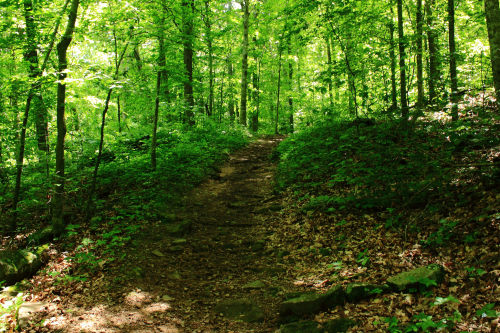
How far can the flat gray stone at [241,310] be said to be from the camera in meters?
4.54

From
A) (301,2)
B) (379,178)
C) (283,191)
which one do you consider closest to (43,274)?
(283,191)

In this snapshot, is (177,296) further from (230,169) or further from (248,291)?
(230,169)

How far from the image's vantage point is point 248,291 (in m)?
5.25

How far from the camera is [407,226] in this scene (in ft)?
17.7

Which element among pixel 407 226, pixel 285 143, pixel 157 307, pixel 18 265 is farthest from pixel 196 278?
pixel 285 143

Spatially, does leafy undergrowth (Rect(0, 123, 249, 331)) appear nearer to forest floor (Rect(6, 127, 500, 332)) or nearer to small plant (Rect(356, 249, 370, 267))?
forest floor (Rect(6, 127, 500, 332))

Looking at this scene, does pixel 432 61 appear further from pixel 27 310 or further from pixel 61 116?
pixel 27 310

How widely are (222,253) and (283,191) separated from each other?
3.52 m

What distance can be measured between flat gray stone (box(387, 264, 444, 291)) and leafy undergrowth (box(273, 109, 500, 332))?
0.39 feet

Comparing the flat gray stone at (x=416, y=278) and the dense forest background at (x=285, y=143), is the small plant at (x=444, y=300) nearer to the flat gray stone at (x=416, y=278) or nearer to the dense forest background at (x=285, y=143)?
the flat gray stone at (x=416, y=278)

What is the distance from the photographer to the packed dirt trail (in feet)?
14.8

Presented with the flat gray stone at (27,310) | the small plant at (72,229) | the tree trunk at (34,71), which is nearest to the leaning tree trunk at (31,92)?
the tree trunk at (34,71)

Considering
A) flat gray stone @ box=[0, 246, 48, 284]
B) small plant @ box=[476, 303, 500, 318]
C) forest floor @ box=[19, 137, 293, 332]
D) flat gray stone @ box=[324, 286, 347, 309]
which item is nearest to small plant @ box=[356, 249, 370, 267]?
flat gray stone @ box=[324, 286, 347, 309]

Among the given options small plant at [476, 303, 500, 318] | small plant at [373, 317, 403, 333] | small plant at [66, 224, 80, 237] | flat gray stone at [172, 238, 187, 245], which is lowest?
small plant at [373, 317, 403, 333]
